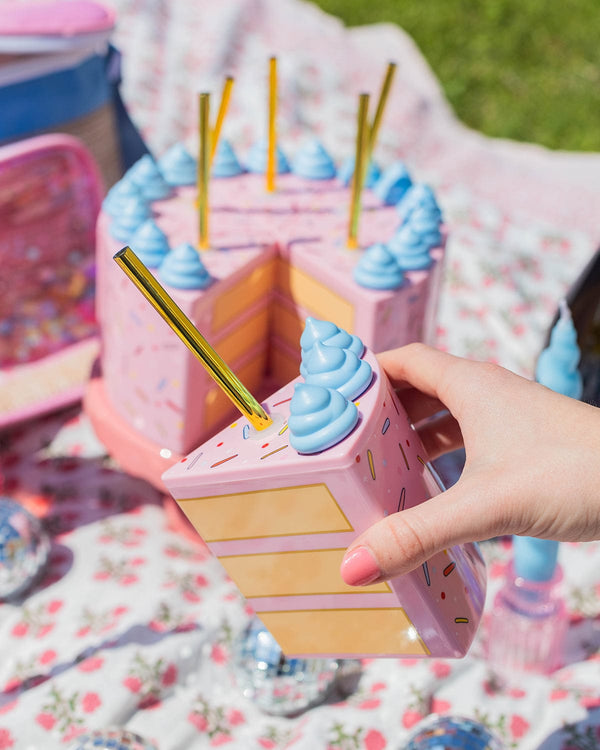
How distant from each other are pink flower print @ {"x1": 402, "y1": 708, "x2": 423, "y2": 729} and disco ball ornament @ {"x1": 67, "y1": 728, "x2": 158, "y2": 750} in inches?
12.0

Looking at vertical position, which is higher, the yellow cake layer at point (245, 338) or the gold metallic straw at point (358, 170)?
the gold metallic straw at point (358, 170)

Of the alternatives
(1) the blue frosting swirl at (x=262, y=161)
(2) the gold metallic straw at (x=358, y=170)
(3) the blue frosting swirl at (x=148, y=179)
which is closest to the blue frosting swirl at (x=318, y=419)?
(2) the gold metallic straw at (x=358, y=170)

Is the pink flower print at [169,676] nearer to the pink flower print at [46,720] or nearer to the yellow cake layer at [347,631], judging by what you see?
the pink flower print at [46,720]

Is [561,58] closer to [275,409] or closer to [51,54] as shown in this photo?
[51,54]

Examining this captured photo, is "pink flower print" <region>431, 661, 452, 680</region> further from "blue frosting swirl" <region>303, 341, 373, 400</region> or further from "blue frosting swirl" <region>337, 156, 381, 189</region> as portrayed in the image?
"blue frosting swirl" <region>337, 156, 381, 189</region>

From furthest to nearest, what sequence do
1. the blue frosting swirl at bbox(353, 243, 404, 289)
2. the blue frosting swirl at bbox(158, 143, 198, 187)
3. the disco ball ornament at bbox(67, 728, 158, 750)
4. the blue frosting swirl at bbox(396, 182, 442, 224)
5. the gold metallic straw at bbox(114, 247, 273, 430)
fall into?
the blue frosting swirl at bbox(158, 143, 198, 187) < the blue frosting swirl at bbox(396, 182, 442, 224) < the blue frosting swirl at bbox(353, 243, 404, 289) < the disco ball ornament at bbox(67, 728, 158, 750) < the gold metallic straw at bbox(114, 247, 273, 430)

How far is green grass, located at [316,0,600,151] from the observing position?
8.66ft

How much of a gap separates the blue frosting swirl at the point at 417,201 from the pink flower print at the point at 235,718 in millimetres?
701

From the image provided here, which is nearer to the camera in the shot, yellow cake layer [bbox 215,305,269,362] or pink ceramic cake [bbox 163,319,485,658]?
pink ceramic cake [bbox 163,319,485,658]

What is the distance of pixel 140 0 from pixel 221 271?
1.36 m

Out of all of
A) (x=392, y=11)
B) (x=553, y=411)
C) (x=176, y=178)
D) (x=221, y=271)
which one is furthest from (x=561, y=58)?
(x=553, y=411)

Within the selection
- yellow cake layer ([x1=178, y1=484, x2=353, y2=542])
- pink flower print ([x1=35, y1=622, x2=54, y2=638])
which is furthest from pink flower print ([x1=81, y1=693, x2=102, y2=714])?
yellow cake layer ([x1=178, y1=484, x2=353, y2=542])

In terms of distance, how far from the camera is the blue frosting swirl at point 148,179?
49.7 inches

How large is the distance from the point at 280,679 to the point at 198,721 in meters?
0.11
